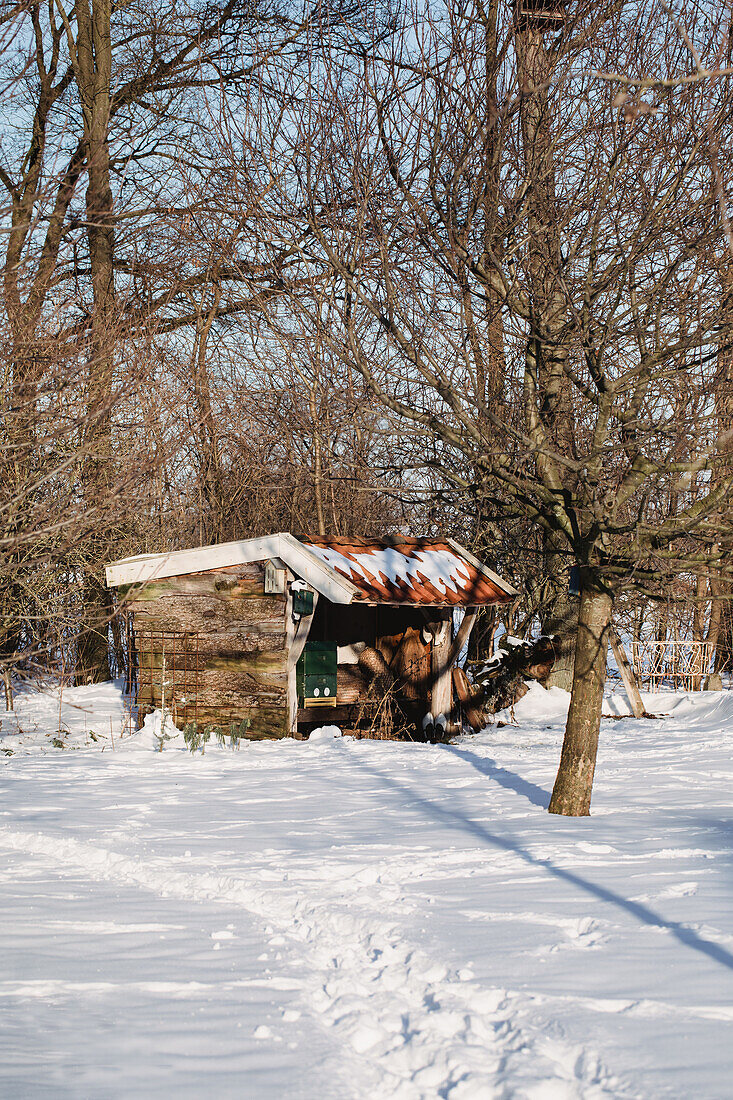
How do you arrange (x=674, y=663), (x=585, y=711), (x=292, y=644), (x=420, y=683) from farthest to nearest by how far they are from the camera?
(x=674, y=663), (x=420, y=683), (x=292, y=644), (x=585, y=711)

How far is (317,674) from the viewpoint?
1224 cm

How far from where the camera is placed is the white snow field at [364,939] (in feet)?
11.1

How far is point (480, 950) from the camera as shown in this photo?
176 inches

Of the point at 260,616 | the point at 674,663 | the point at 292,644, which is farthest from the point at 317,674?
the point at 674,663

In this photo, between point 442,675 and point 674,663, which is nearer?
point 442,675

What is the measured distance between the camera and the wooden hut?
1148 cm

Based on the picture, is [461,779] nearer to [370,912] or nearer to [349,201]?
[370,912]

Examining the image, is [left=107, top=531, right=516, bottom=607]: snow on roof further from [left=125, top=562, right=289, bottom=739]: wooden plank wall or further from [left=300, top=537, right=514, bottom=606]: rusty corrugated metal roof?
[left=125, top=562, right=289, bottom=739]: wooden plank wall

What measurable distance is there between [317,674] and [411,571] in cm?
186

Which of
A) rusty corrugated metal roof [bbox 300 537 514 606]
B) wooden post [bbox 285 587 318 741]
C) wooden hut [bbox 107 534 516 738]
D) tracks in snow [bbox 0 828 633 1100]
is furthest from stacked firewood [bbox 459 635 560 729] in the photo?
tracks in snow [bbox 0 828 633 1100]

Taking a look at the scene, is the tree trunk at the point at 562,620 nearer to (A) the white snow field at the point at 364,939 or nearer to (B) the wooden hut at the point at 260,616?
(B) the wooden hut at the point at 260,616

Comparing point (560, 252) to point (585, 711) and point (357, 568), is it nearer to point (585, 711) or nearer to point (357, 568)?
point (585, 711)

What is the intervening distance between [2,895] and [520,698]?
10799 millimetres

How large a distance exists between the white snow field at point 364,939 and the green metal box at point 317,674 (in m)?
3.07
